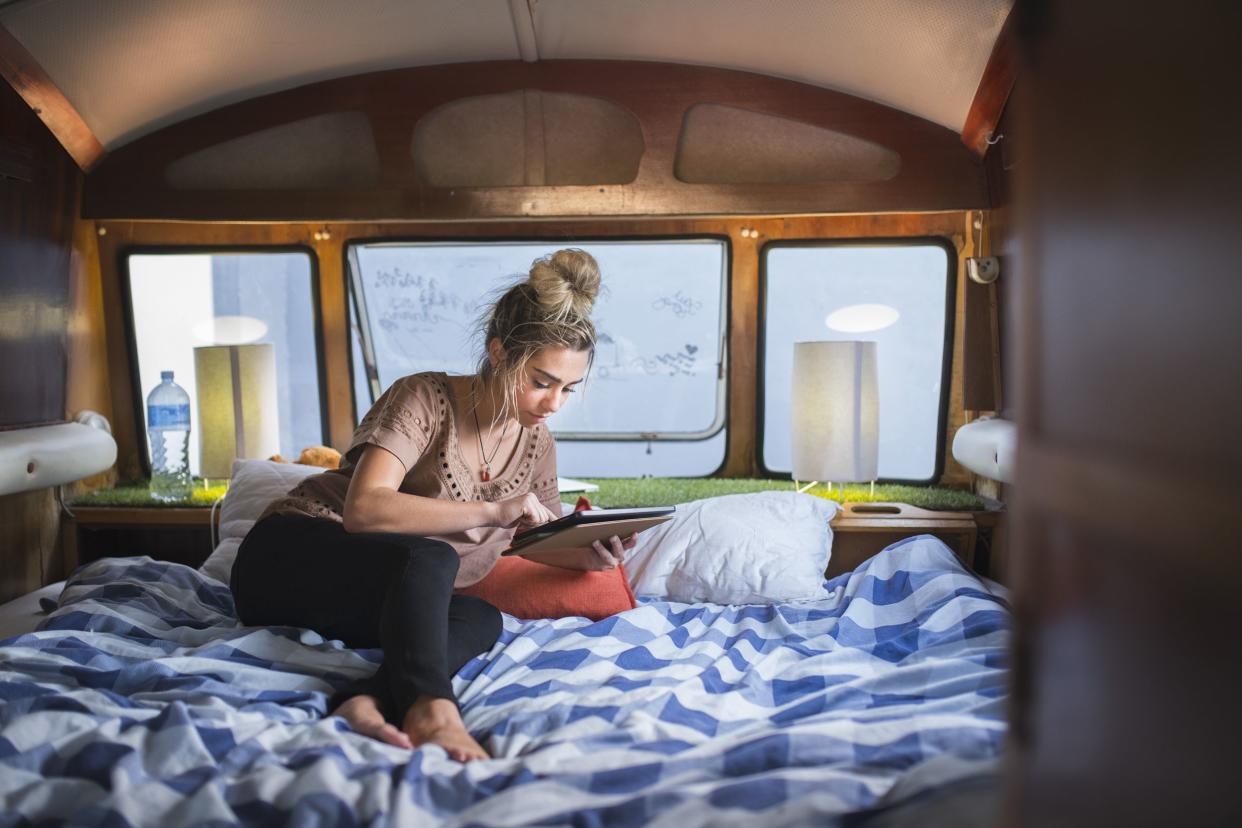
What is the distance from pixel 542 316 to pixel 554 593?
703mm

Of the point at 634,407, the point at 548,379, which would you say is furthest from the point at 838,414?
the point at 548,379

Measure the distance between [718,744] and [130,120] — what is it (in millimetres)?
2797

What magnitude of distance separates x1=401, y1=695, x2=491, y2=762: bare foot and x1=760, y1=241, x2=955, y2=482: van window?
7.44 ft

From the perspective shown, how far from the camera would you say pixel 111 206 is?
335cm

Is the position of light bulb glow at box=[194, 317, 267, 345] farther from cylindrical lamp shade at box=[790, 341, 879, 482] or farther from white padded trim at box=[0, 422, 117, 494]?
cylindrical lamp shade at box=[790, 341, 879, 482]

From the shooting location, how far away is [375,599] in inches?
78.1

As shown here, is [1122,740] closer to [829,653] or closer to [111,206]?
[829,653]

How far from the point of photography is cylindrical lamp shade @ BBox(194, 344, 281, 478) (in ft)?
11.5

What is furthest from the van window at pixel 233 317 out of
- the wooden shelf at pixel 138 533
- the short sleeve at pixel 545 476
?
the short sleeve at pixel 545 476

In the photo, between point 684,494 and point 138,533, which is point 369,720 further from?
point 138,533

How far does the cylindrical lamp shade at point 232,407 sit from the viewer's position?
3.52 metres

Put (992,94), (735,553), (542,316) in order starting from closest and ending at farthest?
1. (542,316)
2. (735,553)
3. (992,94)

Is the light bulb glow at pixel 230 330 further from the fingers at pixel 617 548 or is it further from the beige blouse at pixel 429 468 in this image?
the fingers at pixel 617 548

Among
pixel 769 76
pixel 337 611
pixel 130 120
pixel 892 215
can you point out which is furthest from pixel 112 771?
pixel 892 215
